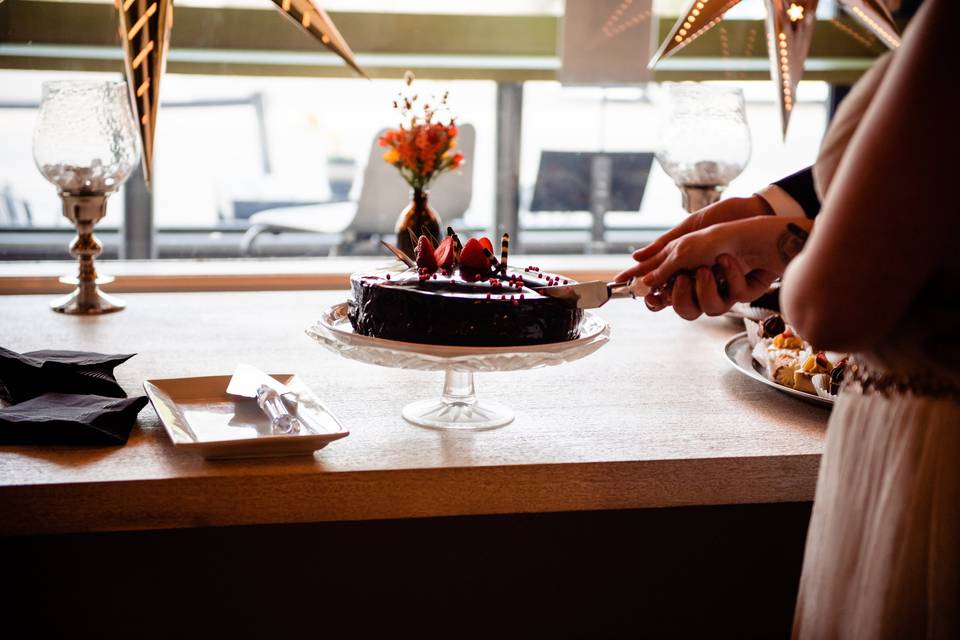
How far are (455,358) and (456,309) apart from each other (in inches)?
2.9

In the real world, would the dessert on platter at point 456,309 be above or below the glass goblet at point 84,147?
below

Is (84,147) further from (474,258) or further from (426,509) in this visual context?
(426,509)

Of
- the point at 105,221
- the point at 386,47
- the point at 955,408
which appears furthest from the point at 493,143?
the point at 955,408

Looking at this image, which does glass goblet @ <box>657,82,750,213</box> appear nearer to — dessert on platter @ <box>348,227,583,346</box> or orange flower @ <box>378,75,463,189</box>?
orange flower @ <box>378,75,463,189</box>

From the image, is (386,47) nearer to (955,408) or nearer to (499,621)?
(499,621)

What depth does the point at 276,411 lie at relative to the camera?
1100 millimetres

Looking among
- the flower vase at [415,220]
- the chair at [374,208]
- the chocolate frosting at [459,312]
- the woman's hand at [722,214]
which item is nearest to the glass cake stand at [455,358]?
the chocolate frosting at [459,312]

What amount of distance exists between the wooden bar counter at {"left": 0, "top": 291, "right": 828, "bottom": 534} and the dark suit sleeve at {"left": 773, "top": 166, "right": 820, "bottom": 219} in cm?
26

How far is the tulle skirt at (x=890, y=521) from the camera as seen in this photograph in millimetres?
781

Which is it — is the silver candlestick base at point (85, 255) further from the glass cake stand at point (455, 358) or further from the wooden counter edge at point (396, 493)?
the wooden counter edge at point (396, 493)

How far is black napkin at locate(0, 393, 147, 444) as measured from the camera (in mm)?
1040

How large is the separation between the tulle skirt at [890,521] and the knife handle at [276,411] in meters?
0.55

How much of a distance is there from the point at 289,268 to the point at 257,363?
0.82 meters

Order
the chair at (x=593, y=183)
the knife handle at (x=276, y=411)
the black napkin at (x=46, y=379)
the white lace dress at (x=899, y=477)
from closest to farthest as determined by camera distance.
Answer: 1. the white lace dress at (x=899, y=477)
2. the knife handle at (x=276, y=411)
3. the black napkin at (x=46, y=379)
4. the chair at (x=593, y=183)
